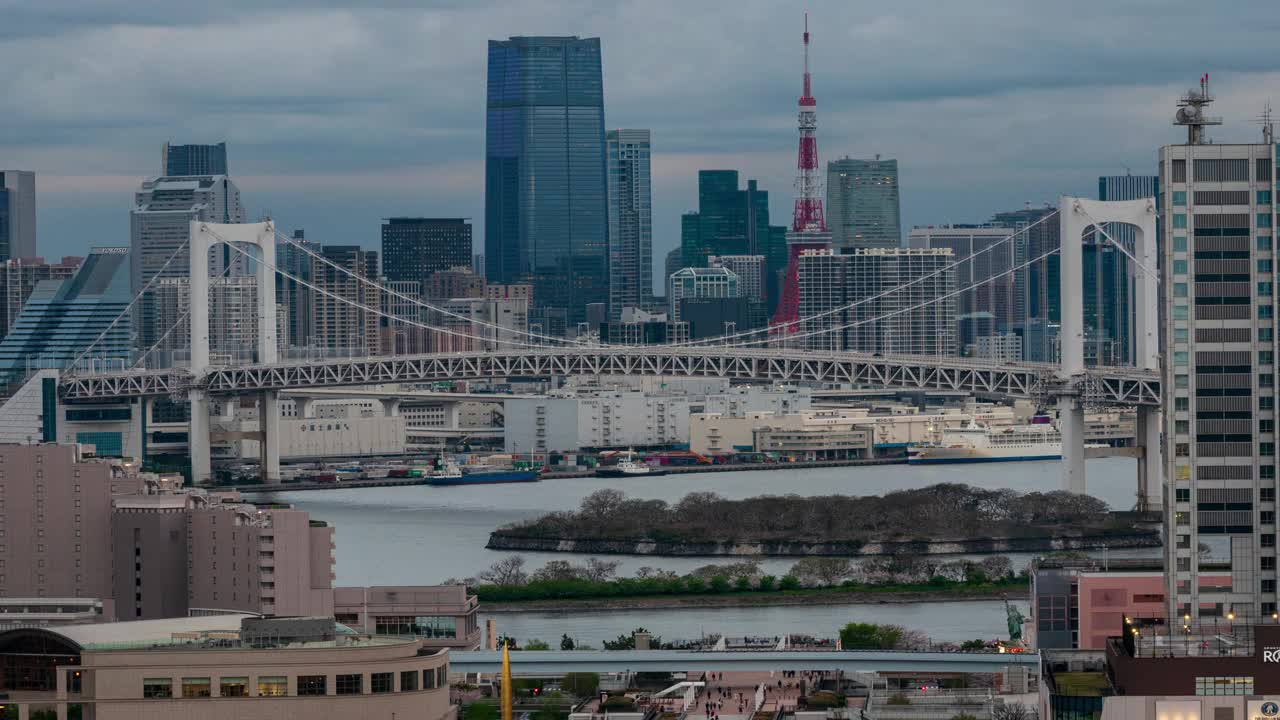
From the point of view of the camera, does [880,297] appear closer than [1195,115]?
No

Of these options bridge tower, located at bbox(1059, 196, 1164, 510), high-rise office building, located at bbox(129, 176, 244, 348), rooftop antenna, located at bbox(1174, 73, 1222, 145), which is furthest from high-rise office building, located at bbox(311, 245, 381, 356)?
rooftop antenna, located at bbox(1174, 73, 1222, 145)

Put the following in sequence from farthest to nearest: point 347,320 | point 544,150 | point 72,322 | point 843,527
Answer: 1. point 544,150
2. point 347,320
3. point 72,322
4. point 843,527

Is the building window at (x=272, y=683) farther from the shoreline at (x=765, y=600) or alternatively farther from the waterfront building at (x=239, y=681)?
the shoreline at (x=765, y=600)

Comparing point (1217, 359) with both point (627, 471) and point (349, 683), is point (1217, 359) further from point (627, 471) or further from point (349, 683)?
point (627, 471)

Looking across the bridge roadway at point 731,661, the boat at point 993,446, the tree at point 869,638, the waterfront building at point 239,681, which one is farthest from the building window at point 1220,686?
the boat at point 993,446

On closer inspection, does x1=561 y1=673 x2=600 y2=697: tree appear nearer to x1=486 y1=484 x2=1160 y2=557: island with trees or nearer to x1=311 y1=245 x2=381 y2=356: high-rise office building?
x1=486 y1=484 x2=1160 y2=557: island with trees

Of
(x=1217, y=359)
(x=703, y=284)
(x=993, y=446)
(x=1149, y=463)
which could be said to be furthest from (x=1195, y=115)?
(x=703, y=284)
